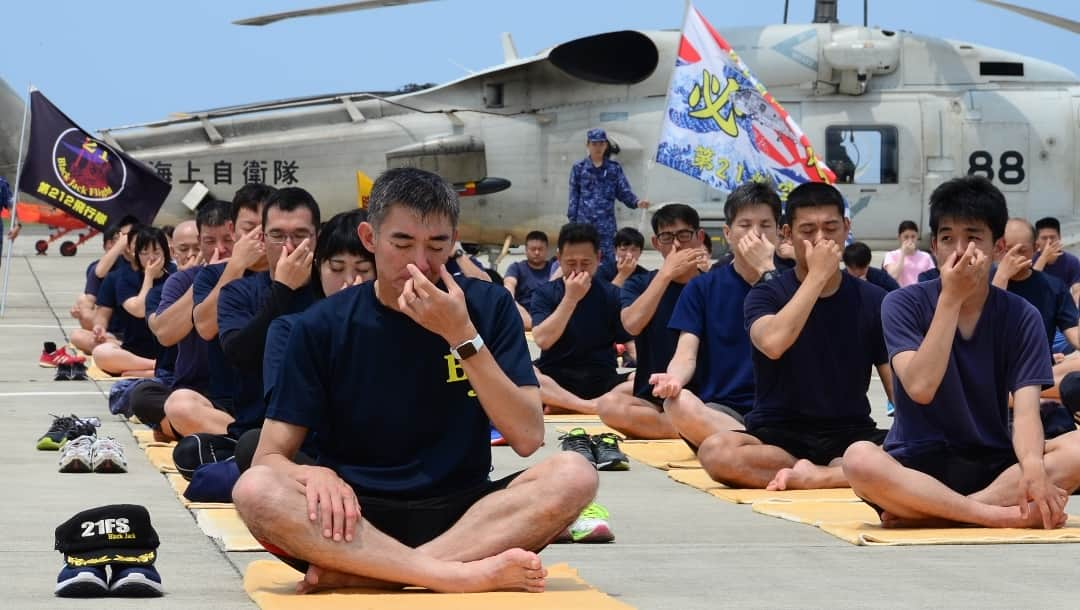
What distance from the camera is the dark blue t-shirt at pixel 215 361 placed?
8.75 meters

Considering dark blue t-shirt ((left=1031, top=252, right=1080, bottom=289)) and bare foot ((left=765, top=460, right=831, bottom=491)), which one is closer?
bare foot ((left=765, top=460, right=831, bottom=491))

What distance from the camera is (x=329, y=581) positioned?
5297mm

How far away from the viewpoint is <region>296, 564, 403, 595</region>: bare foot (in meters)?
5.26

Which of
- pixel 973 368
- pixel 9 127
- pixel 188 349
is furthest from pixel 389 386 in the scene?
pixel 9 127

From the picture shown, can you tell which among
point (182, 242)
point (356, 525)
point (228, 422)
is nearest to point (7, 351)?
point (182, 242)

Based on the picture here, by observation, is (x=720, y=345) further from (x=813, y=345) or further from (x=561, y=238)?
(x=561, y=238)

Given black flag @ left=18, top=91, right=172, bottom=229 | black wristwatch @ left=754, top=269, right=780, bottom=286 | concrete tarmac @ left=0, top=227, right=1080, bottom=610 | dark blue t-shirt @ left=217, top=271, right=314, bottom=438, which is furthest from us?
black flag @ left=18, top=91, right=172, bottom=229

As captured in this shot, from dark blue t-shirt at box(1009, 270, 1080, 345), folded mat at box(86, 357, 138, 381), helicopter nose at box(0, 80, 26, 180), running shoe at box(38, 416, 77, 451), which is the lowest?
folded mat at box(86, 357, 138, 381)

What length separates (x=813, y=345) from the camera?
26.1 feet

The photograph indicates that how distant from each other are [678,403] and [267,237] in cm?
245

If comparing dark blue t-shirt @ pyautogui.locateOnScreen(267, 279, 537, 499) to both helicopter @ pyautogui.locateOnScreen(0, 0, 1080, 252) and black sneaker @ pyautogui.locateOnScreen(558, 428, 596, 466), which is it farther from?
helicopter @ pyautogui.locateOnScreen(0, 0, 1080, 252)

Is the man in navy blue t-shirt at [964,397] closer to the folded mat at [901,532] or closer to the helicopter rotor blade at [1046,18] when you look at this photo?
the folded mat at [901,532]

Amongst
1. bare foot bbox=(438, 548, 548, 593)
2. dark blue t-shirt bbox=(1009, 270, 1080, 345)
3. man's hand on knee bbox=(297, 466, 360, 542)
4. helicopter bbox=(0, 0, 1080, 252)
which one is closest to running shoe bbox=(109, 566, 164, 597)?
man's hand on knee bbox=(297, 466, 360, 542)

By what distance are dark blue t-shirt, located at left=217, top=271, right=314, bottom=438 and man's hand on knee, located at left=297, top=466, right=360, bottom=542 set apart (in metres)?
2.71
